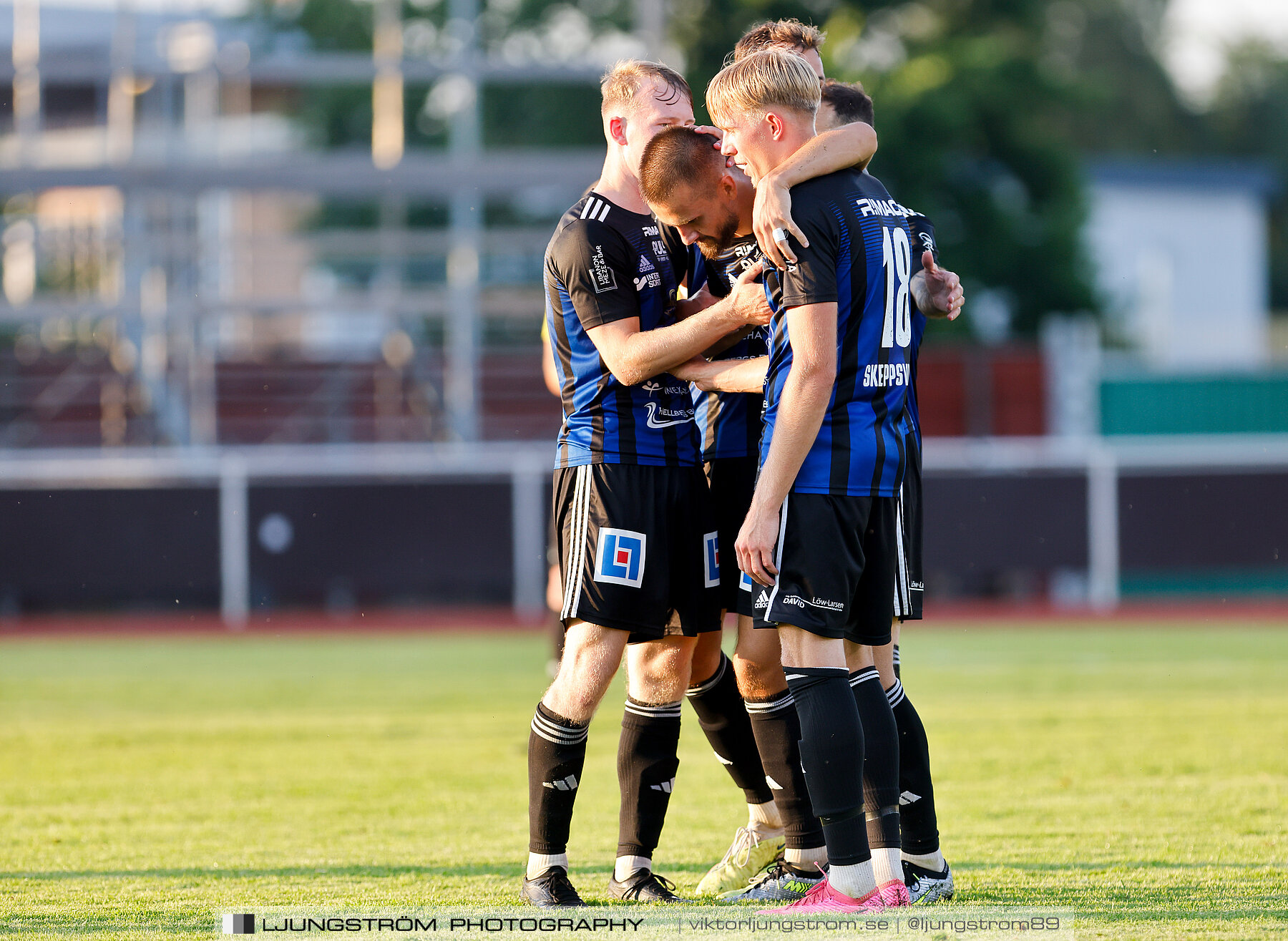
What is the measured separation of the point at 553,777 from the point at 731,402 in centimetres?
115

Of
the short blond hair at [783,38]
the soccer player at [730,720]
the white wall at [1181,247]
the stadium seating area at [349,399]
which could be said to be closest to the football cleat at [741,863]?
the soccer player at [730,720]

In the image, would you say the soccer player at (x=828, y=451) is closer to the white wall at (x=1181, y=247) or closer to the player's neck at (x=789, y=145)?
the player's neck at (x=789, y=145)

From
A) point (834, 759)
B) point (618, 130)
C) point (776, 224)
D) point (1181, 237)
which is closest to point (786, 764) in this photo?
point (834, 759)

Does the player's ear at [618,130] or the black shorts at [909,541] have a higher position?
the player's ear at [618,130]

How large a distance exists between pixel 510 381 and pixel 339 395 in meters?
2.23

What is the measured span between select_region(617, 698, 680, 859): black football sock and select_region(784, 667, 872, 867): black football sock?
25.0 inches

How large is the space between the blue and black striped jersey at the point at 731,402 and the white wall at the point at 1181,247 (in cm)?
3596

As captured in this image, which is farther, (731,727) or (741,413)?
(731,727)

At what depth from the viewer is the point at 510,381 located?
21734 mm

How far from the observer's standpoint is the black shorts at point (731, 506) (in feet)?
14.8

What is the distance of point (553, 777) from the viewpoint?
170 inches

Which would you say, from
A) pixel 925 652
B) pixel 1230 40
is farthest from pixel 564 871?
pixel 1230 40

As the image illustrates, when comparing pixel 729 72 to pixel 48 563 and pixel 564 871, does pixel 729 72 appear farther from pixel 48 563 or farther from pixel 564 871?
pixel 48 563

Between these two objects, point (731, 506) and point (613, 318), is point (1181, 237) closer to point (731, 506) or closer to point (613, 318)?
point (731, 506)
